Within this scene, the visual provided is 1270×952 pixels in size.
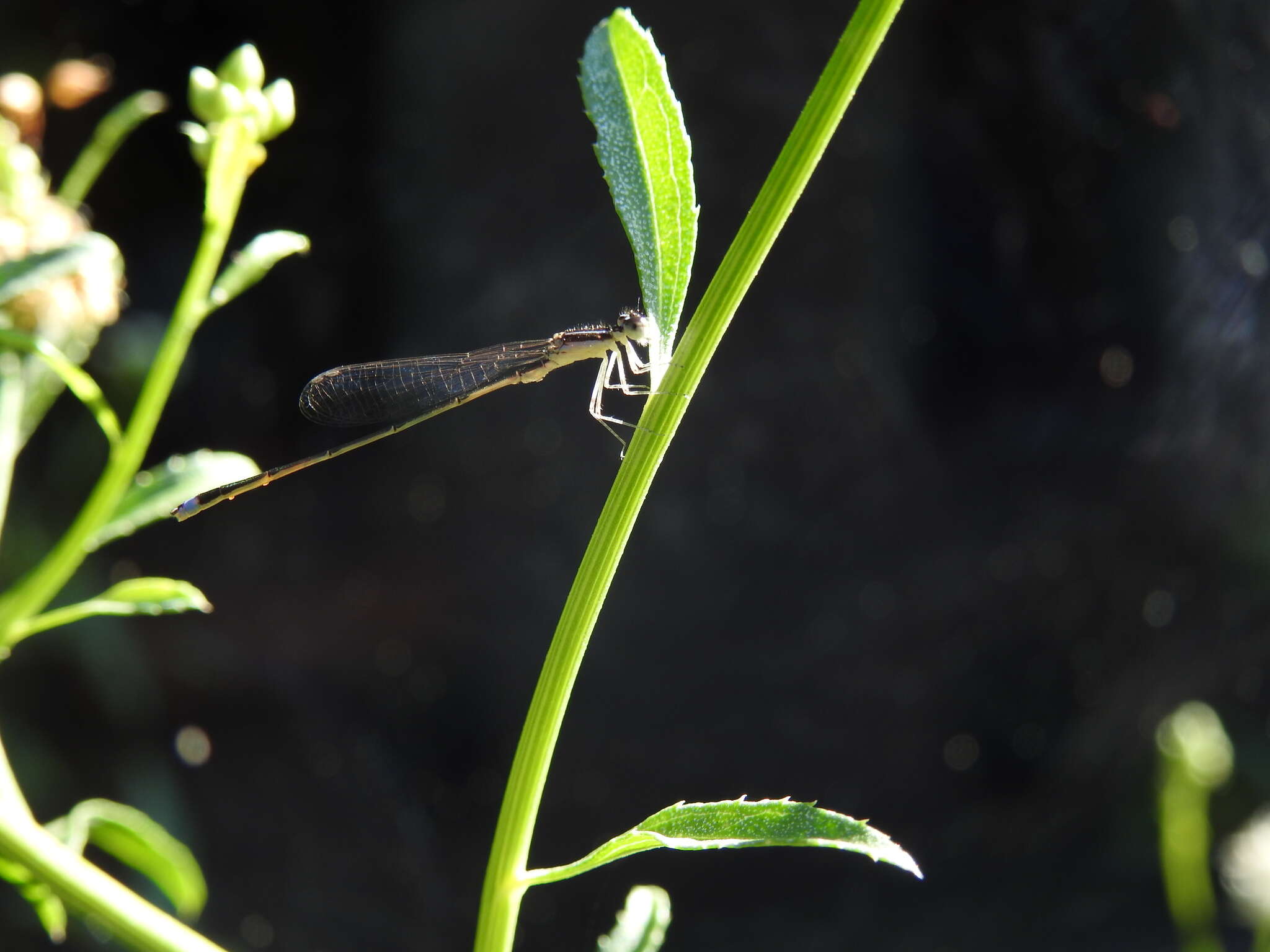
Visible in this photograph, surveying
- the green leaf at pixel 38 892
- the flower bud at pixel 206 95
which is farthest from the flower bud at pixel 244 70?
the green leaf at pixel 38 892

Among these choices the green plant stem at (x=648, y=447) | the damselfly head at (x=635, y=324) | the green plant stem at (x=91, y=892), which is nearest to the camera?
the green plant stem at (x=648, y=447)

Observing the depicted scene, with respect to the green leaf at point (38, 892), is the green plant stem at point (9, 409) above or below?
above

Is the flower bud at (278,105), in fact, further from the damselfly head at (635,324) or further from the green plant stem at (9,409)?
the damselfly head at (635,324)

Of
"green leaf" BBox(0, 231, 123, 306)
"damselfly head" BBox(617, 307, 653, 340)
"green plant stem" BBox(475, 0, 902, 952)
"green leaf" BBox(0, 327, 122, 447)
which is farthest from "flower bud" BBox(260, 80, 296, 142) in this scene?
"damselfly head" BBox(617, 307, 653, 340)

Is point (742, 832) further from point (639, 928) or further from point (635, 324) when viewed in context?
point (635, 324)

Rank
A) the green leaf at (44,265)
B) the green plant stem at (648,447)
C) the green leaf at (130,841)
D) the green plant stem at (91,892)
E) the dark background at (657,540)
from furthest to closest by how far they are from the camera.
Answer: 1. the dark background at (657,540)
2. the green leaf at (130,841)
3. the green leaf at (44,265)
4. the green plant stem at (91,892)
5. the green plant stem at (648,447)

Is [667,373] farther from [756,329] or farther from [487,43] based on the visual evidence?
[487,43]
